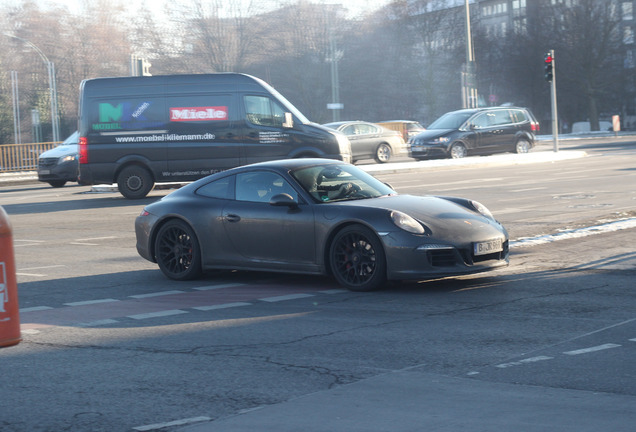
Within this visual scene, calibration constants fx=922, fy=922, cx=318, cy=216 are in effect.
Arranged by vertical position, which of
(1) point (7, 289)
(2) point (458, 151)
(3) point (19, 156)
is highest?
(3) point (19, 156)

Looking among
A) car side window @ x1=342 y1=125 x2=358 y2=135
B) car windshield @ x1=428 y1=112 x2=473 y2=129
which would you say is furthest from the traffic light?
car side window @ x1=342 y1=125 x2=358 y2=135

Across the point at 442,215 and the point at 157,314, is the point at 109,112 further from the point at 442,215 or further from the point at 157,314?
the point at 157,314

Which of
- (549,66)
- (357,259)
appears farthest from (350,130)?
(357,259)

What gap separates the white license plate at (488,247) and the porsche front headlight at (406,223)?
582 millimetres

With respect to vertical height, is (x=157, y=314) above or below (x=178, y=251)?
below

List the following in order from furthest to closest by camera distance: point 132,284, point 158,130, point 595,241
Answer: point 158,130
point 595,241
point 132,284

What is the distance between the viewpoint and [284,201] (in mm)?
9500

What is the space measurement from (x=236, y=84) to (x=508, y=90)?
202ft

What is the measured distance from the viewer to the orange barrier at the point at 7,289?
576 centimetres

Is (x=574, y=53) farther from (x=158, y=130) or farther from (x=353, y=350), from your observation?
(x=353, y=350)

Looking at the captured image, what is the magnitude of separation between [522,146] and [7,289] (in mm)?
30347

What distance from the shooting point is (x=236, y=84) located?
22.1m

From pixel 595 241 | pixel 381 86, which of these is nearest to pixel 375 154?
pixel 595 241

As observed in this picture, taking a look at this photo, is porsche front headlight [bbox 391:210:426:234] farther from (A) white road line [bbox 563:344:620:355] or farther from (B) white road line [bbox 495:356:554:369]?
(B) white road line [bbox 495:356:554:369]
